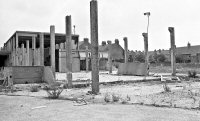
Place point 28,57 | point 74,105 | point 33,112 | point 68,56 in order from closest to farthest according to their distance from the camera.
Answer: point 33,112
point 74,105
point 68,56
point 28,57

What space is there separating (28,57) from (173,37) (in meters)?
15.4

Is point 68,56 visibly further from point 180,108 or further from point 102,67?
point 102,67

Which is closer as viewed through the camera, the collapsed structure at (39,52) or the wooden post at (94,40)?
the wooden post at (94,40)

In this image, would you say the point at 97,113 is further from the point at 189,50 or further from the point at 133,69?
the point at 189,50

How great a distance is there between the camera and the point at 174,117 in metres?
6.39

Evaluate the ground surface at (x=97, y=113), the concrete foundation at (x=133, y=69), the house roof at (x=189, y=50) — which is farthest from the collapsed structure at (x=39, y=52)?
the house roof at (x=189, y=50)

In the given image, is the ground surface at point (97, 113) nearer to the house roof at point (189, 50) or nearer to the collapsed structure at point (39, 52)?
the collapsed structure at point (39, 52)

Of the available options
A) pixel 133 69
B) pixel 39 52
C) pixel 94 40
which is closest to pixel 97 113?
pixel 94 40

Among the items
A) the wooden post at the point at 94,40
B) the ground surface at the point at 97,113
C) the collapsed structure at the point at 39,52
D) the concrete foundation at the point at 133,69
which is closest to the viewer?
the ground surface at the point at 97,113

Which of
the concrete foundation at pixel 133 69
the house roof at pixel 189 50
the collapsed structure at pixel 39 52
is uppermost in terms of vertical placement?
the house roof at pixel 189 50

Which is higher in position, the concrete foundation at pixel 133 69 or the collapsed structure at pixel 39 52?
the collapsed structure at pixel 39 52

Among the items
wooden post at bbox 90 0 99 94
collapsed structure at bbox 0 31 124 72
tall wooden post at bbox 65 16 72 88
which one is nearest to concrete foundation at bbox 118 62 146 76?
collapsed structure at bbox 0 31 124 72

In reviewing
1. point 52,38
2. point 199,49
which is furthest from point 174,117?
point 199,49

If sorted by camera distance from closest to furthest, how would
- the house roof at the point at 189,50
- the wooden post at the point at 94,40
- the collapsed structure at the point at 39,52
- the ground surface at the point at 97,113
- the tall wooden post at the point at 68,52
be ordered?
the ground surface at the point at 97,113 < the wooden post at the point at 94,40 < the tall wooden post at the point at 68,52 < the collapsed structure at the point at 39,52 < the house roof at the point at 189,50
